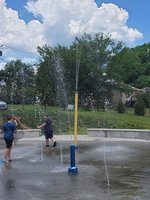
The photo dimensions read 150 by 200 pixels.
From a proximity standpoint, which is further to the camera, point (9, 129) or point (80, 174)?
point (9, 129)

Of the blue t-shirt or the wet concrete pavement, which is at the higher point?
the blue t-shirt

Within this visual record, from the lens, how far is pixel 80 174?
12.4 meters

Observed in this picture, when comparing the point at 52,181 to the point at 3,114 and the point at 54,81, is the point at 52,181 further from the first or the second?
the point at 54,81

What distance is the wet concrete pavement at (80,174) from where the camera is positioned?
32.5ft

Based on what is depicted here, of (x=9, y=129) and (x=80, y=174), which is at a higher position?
(x=9, y=129)

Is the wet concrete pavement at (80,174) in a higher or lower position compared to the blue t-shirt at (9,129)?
lower

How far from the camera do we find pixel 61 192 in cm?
1005

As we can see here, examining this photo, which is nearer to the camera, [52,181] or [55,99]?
[52,181]

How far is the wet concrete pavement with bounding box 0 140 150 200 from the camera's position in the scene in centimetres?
990

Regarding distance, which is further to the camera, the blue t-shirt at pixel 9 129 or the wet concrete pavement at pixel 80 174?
the blue t-shirt at pixel 9 129

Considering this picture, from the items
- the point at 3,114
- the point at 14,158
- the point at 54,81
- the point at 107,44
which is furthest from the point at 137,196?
the point at 107,44

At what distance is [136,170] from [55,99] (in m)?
34.3

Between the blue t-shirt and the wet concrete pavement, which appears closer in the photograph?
the wet concrete pavement

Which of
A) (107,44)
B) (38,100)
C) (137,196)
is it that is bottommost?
(137,196)
